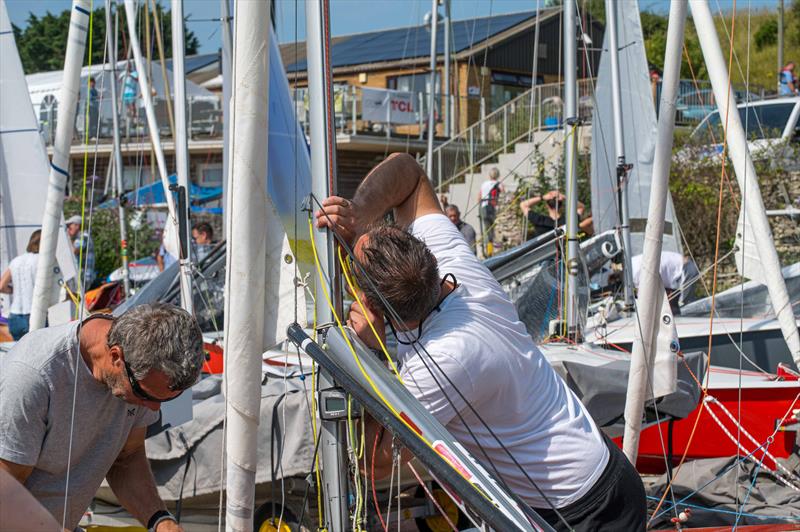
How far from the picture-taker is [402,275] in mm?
2541

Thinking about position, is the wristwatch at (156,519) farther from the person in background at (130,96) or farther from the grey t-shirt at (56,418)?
the person in background at (130,96)

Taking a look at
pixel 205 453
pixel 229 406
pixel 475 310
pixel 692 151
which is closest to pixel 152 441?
pixel 205 453

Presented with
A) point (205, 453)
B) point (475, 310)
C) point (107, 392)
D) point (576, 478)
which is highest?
point (475, 310)

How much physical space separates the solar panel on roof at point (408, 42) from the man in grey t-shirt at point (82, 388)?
86.5 feet

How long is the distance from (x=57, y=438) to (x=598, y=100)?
870 cm

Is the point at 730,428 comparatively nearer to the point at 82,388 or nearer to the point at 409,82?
the point at 82,388

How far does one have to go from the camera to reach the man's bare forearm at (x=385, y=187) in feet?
9.73

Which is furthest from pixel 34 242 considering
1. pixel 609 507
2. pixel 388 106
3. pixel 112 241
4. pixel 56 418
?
pixel 388 106

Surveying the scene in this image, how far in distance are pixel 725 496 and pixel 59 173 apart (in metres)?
4.06

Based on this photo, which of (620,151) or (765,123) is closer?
(620,151)

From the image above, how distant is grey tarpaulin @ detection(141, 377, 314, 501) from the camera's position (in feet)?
13.8

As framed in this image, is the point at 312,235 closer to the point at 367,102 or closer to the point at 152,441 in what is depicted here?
the point at 152,441

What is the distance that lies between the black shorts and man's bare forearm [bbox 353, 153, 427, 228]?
968 millimetres

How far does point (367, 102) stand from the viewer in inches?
933
